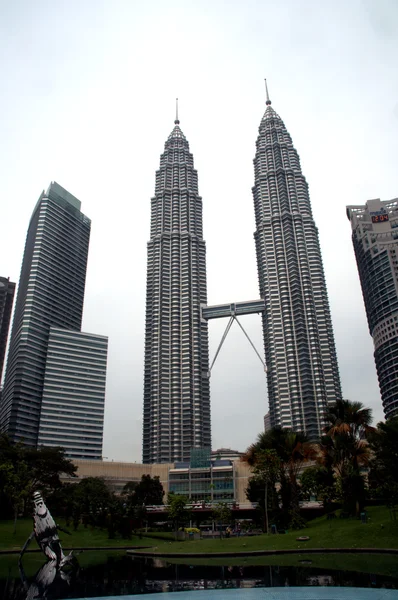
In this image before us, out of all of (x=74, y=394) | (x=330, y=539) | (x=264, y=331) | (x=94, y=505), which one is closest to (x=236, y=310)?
(x=264, y=331)

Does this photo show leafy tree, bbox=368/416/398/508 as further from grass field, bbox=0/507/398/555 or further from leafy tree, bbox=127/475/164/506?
leafy tree, bbox=127/475/164/506

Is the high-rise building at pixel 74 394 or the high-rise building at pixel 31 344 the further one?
the high-rise building at pixel 74 394

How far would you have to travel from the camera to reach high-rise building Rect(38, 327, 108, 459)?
6850 inches

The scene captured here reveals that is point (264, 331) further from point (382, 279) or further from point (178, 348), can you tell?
point (382, 279)

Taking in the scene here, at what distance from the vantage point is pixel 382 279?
158 metres

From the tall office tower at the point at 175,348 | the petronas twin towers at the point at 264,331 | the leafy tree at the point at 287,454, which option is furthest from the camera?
the petronas twin towers at the point at 264,331

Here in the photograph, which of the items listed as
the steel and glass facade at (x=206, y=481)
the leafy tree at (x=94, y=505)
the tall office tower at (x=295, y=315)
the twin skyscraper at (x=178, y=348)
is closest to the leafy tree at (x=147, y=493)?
the steel and glass facade at (x=206, y=481)

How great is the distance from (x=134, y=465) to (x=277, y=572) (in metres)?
129

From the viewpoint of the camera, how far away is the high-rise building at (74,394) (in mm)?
173988

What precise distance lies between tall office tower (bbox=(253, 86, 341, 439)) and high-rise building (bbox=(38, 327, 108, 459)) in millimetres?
69917

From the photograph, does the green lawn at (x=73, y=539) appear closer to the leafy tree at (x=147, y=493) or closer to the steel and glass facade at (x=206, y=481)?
the leafy tree at (x=147, y=493)

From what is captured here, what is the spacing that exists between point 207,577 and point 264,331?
15874cm

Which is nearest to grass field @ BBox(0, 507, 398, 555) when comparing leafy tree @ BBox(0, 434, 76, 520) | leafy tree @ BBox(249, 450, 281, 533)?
leafy tree @ BBox(249, 450, 281, 533)

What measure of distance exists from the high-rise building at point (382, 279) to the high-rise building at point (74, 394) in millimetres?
107732
